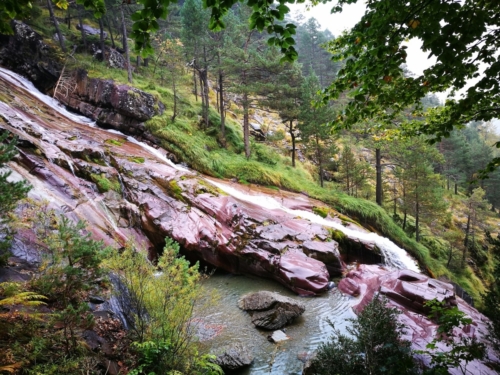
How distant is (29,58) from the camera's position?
728 inches

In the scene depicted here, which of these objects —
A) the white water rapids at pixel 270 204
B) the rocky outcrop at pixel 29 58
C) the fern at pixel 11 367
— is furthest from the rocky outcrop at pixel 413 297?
the rocky outcrop at pixel 29 58

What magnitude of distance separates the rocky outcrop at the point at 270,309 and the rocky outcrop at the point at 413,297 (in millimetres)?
2181

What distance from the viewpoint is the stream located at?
22.7ft

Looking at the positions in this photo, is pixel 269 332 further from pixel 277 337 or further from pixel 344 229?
pixel 344 229

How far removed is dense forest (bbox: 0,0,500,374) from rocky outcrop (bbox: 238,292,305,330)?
1.69 metres

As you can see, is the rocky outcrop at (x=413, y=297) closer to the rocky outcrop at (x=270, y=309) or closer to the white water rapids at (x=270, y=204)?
the rocky outcrop at (x=270, y=309)

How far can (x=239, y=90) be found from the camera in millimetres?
18750

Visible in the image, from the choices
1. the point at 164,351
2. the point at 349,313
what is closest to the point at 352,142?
the point at 349,313

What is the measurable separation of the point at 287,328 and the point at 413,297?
428 cm

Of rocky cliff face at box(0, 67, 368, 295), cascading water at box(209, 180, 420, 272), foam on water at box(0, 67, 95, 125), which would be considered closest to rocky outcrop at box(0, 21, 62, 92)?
foam on water at box(0, 67, 95, 125)

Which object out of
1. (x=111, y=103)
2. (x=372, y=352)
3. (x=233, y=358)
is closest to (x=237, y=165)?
(x=111, y=103)

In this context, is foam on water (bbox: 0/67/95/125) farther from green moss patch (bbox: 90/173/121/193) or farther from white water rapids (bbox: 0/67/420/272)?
green moss patch (bbox: 90/173/121/193)

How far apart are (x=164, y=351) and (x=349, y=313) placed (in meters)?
6.66

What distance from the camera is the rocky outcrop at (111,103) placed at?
687 inches
